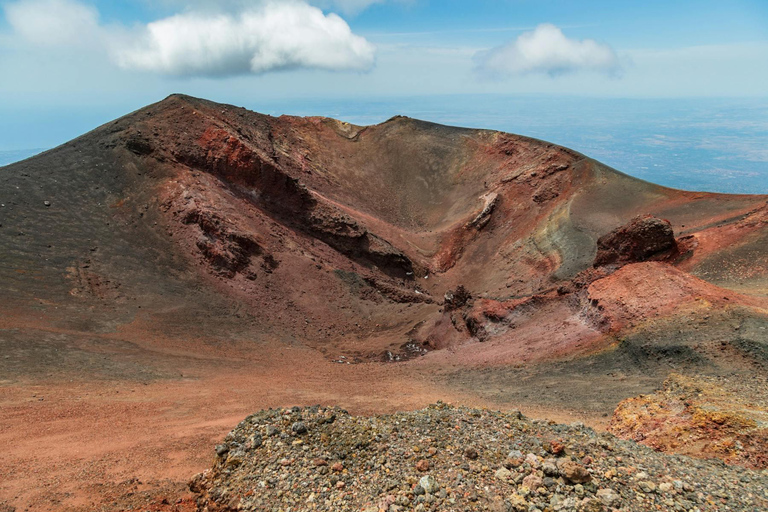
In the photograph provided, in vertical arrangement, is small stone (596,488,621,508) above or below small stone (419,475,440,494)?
above

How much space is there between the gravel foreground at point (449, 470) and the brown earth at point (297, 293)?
1907 mm

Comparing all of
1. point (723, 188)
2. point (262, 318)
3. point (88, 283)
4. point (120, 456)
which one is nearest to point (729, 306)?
point (120, 456)

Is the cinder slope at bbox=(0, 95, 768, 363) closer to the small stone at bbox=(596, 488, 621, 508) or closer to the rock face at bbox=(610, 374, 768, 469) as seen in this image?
the rock face at bbox=(610, 374, 768, 469)

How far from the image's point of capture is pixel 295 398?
14711 mm

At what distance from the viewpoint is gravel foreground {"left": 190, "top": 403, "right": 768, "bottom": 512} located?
6359 mm

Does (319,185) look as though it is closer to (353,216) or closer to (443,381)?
(353,216)

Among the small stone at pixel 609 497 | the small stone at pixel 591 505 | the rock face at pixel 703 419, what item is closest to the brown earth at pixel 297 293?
the rock face at pixel 703 419

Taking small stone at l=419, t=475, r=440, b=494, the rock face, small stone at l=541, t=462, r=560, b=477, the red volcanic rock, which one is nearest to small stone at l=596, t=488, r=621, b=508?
small stone at l=541, t=462, r=560, b=477

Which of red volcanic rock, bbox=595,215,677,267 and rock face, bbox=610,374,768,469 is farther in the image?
red volcanic rock, bbox=595,215,677,267

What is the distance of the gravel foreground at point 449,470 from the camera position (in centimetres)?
636

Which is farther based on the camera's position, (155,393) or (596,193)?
(596,193)

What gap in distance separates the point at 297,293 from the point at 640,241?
1693cm

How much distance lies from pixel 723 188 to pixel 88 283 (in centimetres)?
18863

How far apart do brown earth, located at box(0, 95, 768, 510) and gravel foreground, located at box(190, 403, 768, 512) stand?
6.26 ft
